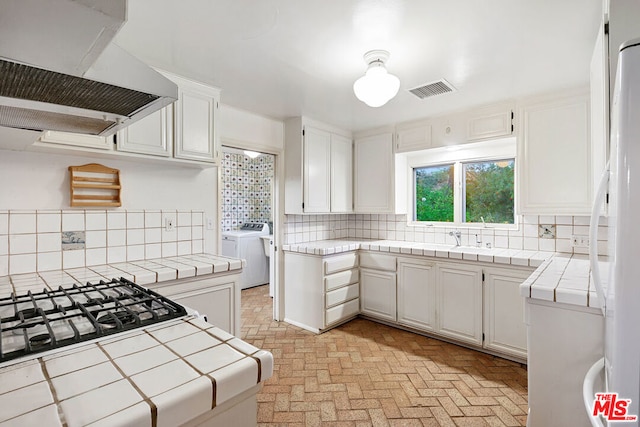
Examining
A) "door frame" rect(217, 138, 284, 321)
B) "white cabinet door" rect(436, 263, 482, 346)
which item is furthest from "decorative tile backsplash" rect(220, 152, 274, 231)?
"white cabinet door" rect(436, 263, 482, 346)

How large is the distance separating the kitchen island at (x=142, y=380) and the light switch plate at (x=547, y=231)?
9.78 feet

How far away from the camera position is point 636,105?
757mm

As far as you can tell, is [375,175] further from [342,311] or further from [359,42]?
[359,42]

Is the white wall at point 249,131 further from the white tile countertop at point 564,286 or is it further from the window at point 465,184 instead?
the white tile countertop at point 564,286

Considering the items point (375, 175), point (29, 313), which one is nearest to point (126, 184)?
point (29, 313)

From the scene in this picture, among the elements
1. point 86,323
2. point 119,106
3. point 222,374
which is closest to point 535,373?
point 222,374

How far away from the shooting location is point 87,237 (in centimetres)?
205

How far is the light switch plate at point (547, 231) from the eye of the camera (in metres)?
2.75

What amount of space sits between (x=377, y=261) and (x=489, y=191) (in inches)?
55.4

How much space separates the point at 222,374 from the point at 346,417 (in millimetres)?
1525

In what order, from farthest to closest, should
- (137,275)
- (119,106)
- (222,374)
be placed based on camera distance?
(137,275)
(119,106)
(222,374)

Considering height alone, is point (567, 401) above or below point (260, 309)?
above

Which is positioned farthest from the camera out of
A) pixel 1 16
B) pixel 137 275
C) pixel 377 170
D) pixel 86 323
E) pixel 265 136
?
pixel 377 170

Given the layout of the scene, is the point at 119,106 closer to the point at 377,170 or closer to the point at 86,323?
the point at 86,323
